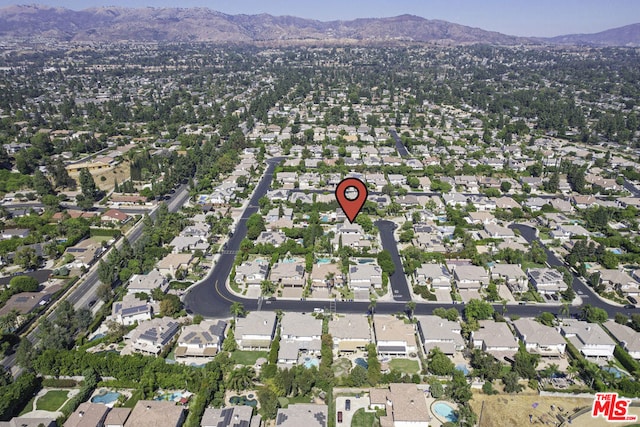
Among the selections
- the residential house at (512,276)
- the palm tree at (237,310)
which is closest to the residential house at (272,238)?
the palm tree at (237,310)

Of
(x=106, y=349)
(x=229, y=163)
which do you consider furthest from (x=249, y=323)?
(x=229, y=163)

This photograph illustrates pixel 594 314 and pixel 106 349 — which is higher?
pixel 594 314

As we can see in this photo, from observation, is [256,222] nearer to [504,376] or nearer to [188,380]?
[188,380]

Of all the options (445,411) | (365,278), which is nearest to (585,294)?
(365,278)

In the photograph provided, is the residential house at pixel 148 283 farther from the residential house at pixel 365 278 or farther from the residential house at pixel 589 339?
the residential house at pixel 589 339

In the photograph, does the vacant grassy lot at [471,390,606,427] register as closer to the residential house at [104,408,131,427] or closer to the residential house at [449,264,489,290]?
the residential house at [449,264,489,290]

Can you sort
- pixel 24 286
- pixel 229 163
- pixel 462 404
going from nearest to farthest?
pixel 462 404 → pixel 24 286 → pixel 229 163

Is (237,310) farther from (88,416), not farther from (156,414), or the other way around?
(88,416)
